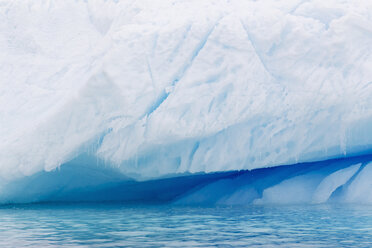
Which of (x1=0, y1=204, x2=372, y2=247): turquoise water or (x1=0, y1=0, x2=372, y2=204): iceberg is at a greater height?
(x1=0, y1=0, x2=372, y2=204): iceberg

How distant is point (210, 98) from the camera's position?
27.3 ft

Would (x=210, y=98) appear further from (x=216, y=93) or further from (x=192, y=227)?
(x=192, y=227)

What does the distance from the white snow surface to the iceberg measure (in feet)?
0.05

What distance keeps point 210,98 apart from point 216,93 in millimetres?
113

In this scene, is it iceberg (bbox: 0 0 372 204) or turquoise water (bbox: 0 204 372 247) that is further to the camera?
iceberg (bbox: 0 0 372 204)

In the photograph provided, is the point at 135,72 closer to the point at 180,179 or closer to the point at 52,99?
the point at 52,99

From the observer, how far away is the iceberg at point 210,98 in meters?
8.30

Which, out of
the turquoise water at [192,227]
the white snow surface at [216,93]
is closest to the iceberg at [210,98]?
the white snow surface at [216,93]

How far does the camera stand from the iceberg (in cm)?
830

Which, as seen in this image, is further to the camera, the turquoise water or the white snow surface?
the white snow surface

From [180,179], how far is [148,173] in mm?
1424

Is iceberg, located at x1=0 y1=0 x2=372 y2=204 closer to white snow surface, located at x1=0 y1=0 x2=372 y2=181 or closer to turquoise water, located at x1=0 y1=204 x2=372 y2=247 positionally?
white snow surface, located at x1=0 y1=0 x2=372 y2=181

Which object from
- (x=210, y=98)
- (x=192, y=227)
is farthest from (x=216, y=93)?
(x=192, y=227)

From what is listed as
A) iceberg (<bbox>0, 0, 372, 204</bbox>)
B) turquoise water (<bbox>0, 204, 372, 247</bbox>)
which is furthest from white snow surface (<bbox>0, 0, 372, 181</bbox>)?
turquoise water (<bbox>0, 204, 372, 247</bbox>)
